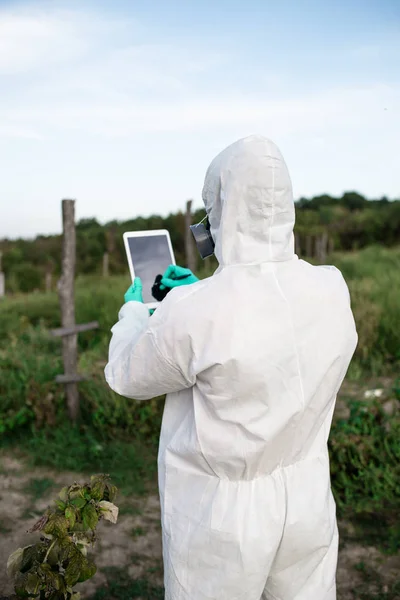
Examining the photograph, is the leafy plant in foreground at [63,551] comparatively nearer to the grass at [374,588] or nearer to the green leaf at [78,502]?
the green leaf at [78,502]

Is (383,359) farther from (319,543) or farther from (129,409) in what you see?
(319,543)

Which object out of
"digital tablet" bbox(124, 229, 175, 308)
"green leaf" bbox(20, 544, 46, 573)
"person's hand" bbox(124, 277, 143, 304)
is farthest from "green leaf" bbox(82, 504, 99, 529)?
"digital tablet" bbox(124, 229, 175, 308)

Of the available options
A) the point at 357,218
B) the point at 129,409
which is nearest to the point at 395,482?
the point at 129,409

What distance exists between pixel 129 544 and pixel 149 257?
179 centimetres

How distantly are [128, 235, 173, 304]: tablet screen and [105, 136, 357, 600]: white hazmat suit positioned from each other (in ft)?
2.63

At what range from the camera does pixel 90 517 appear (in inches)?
69.1

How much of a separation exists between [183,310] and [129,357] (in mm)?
212

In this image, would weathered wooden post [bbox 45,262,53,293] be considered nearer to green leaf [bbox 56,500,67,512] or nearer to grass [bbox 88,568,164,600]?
grass [bbox 88,568,164,600]

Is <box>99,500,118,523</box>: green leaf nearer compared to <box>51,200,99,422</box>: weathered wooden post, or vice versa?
<box>99,500,118,523</box>: green leaf

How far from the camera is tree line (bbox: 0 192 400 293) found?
59.8 ft

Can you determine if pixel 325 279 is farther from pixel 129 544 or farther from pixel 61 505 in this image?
pixel 129 544

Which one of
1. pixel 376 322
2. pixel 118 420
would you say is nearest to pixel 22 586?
pixel 118 420

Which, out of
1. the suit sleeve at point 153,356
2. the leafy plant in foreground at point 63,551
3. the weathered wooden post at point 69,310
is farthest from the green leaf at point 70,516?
the weathered wooden post at point 69,310

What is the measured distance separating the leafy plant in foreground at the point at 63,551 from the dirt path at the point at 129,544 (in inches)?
53.3
